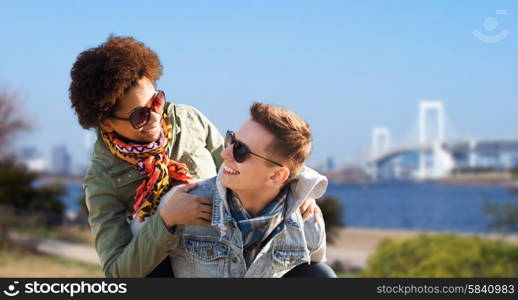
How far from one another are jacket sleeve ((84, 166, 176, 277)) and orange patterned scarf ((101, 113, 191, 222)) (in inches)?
2.0

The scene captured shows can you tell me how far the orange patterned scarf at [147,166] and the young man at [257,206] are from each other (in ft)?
0.13

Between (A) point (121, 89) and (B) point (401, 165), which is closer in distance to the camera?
(A) point (121, 89)

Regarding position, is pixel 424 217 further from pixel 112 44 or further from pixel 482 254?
pixel 112 44

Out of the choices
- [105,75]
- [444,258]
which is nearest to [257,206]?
[105,75]

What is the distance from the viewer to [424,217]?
35906 mm

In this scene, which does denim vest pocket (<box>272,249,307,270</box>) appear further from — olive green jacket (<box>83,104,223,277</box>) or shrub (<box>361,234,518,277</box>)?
shrub (<box>361,234,518,277</box>)

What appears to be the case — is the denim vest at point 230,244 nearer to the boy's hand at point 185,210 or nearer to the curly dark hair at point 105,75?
the boy's hand at point 185,210

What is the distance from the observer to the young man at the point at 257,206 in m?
1.47

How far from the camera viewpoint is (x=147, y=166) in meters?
1.57

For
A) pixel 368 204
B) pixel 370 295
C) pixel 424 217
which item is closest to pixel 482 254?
pixel 370 295

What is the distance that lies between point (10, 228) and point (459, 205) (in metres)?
31.9

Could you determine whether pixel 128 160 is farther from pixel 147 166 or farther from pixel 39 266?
pixel 39 266

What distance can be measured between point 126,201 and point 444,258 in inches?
204

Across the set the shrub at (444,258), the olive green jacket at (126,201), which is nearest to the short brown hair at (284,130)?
the olive green jacket at (126,201)
